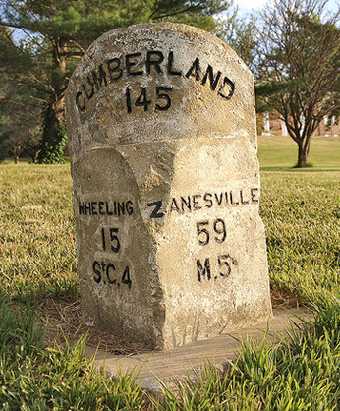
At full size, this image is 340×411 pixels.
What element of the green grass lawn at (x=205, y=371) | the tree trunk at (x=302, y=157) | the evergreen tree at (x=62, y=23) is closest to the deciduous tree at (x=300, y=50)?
the tree trunk at (x=302, y=157)

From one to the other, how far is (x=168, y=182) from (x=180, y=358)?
79 centimetres

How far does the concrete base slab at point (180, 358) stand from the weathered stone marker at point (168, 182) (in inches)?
3.5

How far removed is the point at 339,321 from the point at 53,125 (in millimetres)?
19317

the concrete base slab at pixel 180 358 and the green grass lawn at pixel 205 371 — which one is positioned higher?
the green grass lawn at pixel 205 371

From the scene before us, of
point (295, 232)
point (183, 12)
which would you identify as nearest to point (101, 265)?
point (295, 232)

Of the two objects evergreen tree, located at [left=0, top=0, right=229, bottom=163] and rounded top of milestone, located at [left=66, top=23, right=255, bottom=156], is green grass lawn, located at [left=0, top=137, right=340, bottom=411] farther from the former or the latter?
evergreen tree, located at [left=0, top=0, right=229, bottom=163]

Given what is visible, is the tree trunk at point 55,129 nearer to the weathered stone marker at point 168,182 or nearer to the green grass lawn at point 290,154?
the green grass lawn at point 290,154

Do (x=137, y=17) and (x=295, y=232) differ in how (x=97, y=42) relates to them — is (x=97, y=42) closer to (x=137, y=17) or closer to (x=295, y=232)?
(x=295, y=232)

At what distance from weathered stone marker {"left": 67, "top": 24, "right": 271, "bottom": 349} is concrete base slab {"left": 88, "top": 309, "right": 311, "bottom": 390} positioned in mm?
88

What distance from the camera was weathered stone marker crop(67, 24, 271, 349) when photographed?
2592mm

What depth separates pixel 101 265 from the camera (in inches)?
114

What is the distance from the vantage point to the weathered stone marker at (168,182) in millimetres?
2592

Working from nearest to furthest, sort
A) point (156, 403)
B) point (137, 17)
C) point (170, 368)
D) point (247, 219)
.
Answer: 1. point (156, 403)
2. point (170, 368)
3. point (247, 219)
4. point (137, 17)

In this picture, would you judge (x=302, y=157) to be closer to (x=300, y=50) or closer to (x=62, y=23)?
(x=300, y=50)
